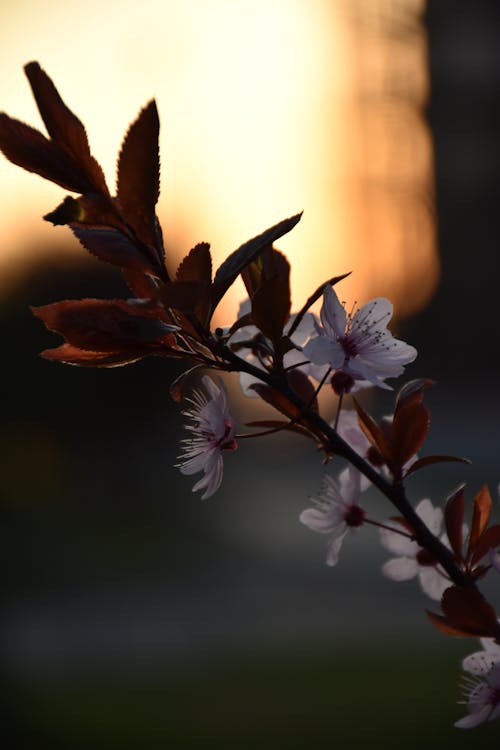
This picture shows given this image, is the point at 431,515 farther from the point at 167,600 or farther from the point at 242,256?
the point at 167,600

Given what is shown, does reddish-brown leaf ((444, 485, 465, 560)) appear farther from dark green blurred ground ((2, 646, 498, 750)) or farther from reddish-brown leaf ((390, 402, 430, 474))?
dark green blurred ground ((2, 646, 498, 750))

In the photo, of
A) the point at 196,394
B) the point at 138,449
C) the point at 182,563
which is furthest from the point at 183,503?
the point at 196,394

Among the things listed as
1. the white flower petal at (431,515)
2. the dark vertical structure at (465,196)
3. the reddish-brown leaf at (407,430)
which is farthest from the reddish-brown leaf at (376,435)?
the dark vertical structure at (465,196)

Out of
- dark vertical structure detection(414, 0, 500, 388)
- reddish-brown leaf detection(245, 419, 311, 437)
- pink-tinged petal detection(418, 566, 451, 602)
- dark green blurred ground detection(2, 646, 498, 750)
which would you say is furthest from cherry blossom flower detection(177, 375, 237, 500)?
dark vertical structure detection(414, 0, 500, 388)

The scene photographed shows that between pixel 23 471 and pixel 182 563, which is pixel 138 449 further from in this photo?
pixel 182 563

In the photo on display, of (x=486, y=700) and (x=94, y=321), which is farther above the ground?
(x=94, y=321)

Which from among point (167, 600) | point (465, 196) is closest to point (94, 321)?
point (167, 600)
